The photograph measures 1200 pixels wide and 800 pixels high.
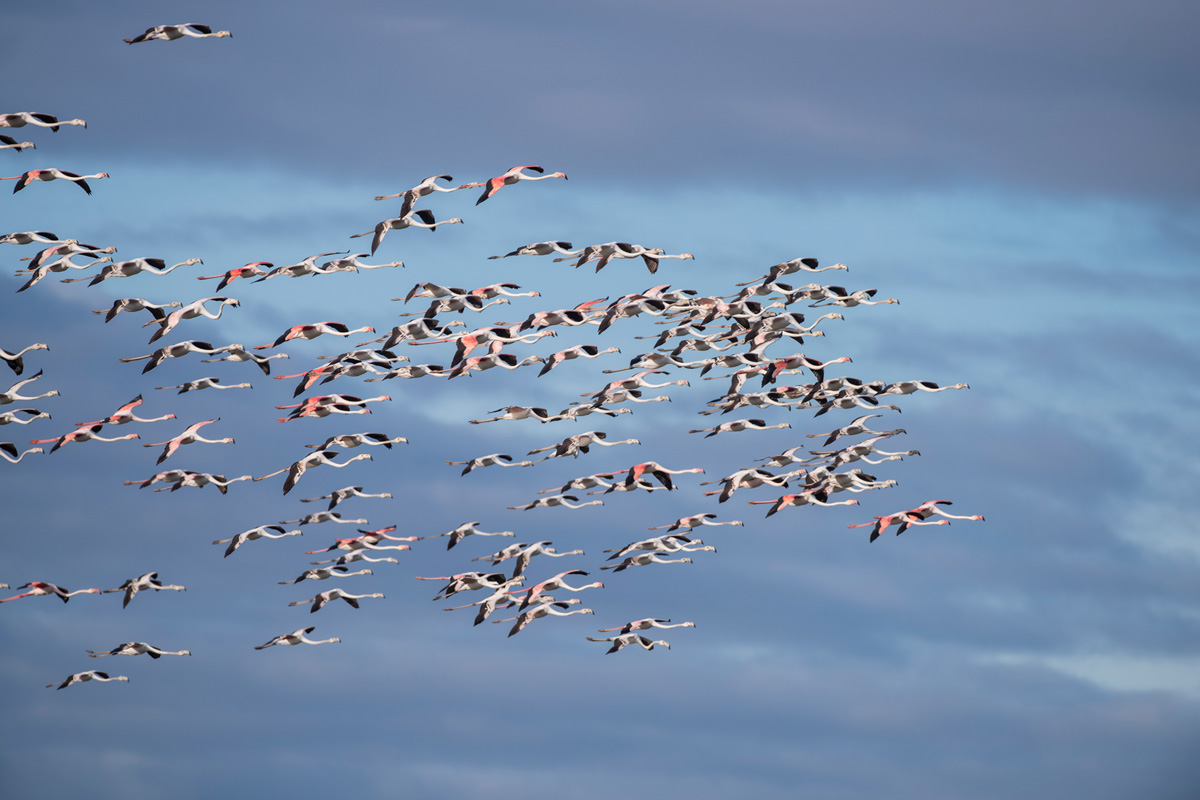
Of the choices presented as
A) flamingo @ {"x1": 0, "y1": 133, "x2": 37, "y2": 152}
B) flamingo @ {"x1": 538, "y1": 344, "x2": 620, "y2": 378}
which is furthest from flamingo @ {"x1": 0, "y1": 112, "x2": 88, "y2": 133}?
flamingo @ {"x1": 538, "y1": 344, "x2": 620, "y2": 378}

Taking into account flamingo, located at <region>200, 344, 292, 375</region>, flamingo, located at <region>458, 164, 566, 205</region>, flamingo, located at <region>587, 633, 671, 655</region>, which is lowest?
flamingo, located at <region>587, 633, 671, 655</region>

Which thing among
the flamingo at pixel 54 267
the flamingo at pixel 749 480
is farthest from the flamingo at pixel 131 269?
the flamingo at pixel 749 480

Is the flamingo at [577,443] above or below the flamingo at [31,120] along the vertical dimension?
below

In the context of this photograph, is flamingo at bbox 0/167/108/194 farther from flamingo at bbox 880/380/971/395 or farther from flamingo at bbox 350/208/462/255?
flamingo at bbox 880/380/971/395

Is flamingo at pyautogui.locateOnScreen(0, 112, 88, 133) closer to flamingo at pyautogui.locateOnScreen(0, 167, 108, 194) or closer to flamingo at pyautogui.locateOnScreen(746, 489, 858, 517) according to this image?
flamingo at pyautogui.locateOnScreen(0, 167, 108, 194)

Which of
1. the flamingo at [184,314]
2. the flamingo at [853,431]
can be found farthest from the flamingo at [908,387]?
the flamingo at [184,314]

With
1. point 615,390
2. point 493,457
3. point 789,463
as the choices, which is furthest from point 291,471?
point 789,463

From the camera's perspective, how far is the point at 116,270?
327 feet

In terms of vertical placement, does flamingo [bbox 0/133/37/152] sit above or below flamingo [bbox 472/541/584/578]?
above

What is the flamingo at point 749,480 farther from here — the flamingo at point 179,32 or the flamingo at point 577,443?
the flamingo at point 179,32

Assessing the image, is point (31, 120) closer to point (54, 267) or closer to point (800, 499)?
point (54, 267)

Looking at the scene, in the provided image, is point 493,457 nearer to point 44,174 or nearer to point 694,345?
point 694,345

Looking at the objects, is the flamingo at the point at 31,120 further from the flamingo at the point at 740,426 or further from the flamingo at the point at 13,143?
the flamingo at the point at 740,426

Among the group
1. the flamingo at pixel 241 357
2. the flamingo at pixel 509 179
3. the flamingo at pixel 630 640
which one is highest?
the flamingo at pixel 509 179
